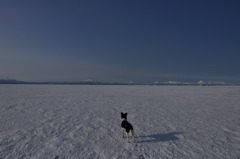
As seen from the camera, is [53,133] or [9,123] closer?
[53,133]

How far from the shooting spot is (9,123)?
671cm

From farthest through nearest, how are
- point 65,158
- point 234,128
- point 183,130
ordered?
point 234,128 → point 183,130 → point 65,158

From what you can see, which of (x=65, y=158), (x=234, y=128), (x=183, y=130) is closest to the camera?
(x=65, y=158)

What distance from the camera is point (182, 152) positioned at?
13.8ft

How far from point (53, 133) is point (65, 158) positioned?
209cm

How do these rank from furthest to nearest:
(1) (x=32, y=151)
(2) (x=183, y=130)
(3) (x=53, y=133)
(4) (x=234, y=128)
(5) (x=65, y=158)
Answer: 1. (4) (x=234, y=128)
2. (2) (x=183, y=130)
3. (3) (x=53, y=133)
4. (1) (x=32, y=151)
5. (5) (x=65, y=158)

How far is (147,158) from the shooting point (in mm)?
3904

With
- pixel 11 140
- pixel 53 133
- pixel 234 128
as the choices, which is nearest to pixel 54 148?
pixel 53 133

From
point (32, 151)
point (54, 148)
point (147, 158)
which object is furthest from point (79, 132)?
point (147, 158)

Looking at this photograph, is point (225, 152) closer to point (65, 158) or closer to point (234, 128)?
point (234, 128)

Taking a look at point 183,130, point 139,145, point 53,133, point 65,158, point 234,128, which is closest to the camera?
point 65,158

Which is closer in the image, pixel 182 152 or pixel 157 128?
pixel 182 152

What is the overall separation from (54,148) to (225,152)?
18.1 feet

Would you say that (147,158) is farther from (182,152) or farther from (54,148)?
(54,148)
